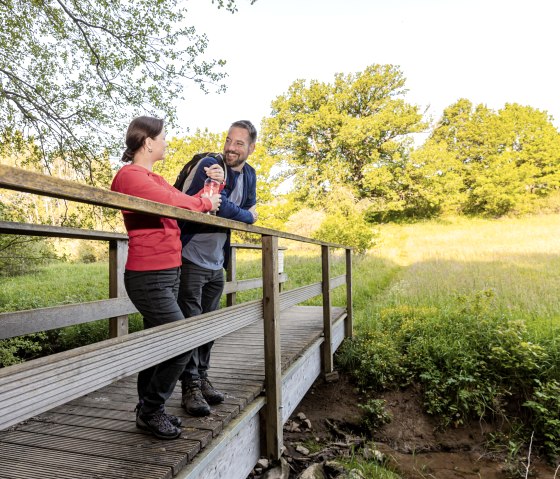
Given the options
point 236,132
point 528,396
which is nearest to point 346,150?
point 528,396

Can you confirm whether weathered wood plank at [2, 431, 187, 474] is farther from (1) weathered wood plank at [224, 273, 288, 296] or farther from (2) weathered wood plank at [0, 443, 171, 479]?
(1) weathered wood plank at [224, 273, 288, 296]

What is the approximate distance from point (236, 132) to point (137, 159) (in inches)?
30.0

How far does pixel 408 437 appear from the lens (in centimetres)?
489

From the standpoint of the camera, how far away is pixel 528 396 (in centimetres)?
504

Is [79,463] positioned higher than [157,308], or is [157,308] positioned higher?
[157,308]

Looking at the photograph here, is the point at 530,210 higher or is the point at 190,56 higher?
the point at 190,56

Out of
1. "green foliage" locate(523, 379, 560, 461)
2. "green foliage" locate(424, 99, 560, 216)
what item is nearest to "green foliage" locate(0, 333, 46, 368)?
"green foliage" locate(523, 379, 560, 461)

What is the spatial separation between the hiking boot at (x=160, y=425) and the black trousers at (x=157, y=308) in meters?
0.04

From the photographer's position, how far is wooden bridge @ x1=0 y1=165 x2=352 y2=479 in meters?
1.11

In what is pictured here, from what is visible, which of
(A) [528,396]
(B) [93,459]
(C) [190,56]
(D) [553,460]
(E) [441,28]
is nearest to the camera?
(B) [93,459]

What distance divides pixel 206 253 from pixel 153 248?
572mm

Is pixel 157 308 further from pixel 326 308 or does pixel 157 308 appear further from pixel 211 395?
pixel 326 308

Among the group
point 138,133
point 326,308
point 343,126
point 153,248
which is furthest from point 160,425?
point 343,126

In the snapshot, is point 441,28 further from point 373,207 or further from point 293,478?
point 293,478
